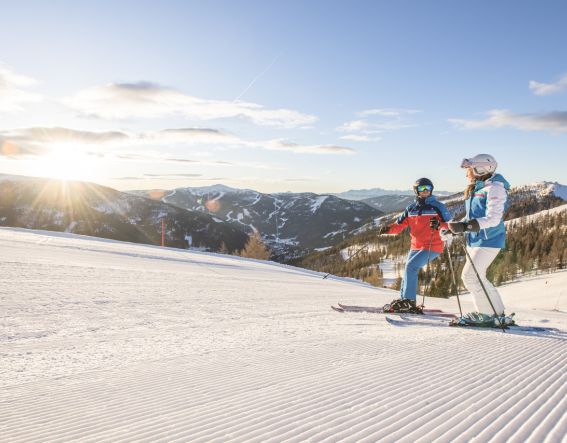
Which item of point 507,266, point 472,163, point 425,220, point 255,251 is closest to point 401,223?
point 425,220

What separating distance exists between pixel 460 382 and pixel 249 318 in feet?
12.1

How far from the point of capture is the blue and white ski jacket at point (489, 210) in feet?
19.2

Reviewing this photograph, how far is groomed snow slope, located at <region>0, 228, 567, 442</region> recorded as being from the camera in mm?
2531

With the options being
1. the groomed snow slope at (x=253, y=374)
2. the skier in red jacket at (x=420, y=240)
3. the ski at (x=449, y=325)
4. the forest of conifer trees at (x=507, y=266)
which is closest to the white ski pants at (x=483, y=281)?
the ski at (x=449, y=325)

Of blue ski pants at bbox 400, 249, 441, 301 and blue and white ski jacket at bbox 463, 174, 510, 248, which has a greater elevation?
blue and white ski jacket at bbox 463, 174, 510, 248

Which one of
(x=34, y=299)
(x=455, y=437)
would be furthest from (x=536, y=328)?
(x=34, y=299)

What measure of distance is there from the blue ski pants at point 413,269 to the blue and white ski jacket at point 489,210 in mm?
1334

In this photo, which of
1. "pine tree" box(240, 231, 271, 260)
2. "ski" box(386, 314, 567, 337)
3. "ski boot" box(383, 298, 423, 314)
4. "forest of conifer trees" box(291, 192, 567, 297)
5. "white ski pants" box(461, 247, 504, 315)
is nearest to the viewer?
"ski" box(386, 314, 567, 337)

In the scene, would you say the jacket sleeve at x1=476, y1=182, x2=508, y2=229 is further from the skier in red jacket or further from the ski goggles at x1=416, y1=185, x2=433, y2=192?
the ski goggles at x1=416, y1=185, x2=433, y2=192

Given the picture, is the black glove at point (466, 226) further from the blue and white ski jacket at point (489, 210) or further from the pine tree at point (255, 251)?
the pine tree at point (255, 251)

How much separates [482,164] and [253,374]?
452 cm

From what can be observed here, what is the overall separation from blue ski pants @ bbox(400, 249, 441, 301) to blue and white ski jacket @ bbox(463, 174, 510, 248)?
1.33 m

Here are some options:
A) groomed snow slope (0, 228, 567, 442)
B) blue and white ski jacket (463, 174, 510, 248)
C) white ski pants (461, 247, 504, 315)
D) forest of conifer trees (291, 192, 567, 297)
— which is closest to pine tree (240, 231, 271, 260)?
forest of conifer trees (291, 192, 567, 297)

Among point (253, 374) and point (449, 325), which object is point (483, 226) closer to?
point (449, 325)
